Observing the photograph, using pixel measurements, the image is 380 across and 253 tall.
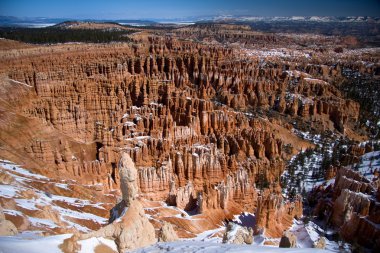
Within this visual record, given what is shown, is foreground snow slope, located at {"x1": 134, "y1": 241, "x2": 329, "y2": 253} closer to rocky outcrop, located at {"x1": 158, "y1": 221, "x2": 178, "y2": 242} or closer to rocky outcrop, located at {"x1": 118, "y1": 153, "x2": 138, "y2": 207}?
rocky outcrop, located at {"x1": 158, "y1": 221, "x2": 178, "y2": 242}

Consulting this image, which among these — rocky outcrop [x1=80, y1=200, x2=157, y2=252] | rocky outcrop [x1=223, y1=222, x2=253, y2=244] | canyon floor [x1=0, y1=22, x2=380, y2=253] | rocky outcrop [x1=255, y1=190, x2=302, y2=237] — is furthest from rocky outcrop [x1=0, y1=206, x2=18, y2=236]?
rocky outcrop [x1=255, y1=190, x2=302, y2=237]

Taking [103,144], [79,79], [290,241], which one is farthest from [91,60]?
[290,241]

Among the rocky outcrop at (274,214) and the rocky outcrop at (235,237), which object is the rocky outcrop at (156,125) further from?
the rocky outcrop at (235,237)

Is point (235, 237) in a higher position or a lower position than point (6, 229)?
lower

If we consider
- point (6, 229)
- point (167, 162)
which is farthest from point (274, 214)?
point (6, 229)

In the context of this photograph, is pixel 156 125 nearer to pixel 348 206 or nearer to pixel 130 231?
pixel 348 206

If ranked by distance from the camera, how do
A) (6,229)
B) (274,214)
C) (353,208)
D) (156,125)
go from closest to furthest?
(6,229) < (353,208) < (274,214) < (156,125)

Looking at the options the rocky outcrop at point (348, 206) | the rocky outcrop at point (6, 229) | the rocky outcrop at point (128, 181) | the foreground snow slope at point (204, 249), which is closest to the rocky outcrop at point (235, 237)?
the foreground snow slope at point (204, 249)

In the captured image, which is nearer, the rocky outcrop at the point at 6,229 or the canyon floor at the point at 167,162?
the rocky outcrop at the point at 6,229

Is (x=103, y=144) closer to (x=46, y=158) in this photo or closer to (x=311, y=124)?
(x=46, y=158)
